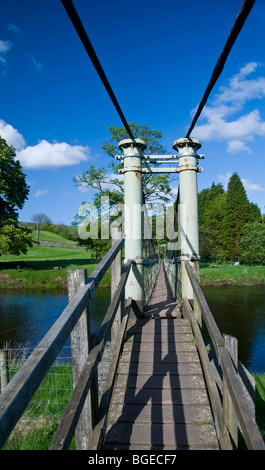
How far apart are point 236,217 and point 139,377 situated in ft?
103

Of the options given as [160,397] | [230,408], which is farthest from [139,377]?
[230,408]

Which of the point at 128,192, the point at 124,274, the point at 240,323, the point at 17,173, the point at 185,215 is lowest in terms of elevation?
the point at 240,323

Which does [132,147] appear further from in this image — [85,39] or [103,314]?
[103,314]

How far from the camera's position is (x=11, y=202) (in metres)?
18.9

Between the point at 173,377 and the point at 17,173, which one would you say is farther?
the point at 17,173

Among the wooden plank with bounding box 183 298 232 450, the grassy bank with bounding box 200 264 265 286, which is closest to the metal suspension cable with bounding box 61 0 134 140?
the wooden plank with bounding box 183 298 232 450

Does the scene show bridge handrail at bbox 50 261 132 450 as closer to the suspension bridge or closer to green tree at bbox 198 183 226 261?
the suspension bridge

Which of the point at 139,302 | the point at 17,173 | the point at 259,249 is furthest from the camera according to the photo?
the point at 259,249

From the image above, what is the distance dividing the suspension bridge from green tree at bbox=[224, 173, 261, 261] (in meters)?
28.5

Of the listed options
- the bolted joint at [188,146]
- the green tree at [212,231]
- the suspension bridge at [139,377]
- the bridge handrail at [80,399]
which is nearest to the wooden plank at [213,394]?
the suspension bridge at [139,377]

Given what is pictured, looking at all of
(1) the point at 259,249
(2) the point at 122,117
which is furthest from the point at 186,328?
(1) the point at 259,249

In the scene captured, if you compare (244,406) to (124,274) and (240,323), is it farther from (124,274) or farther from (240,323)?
(240,323)

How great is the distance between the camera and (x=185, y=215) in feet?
11.9
